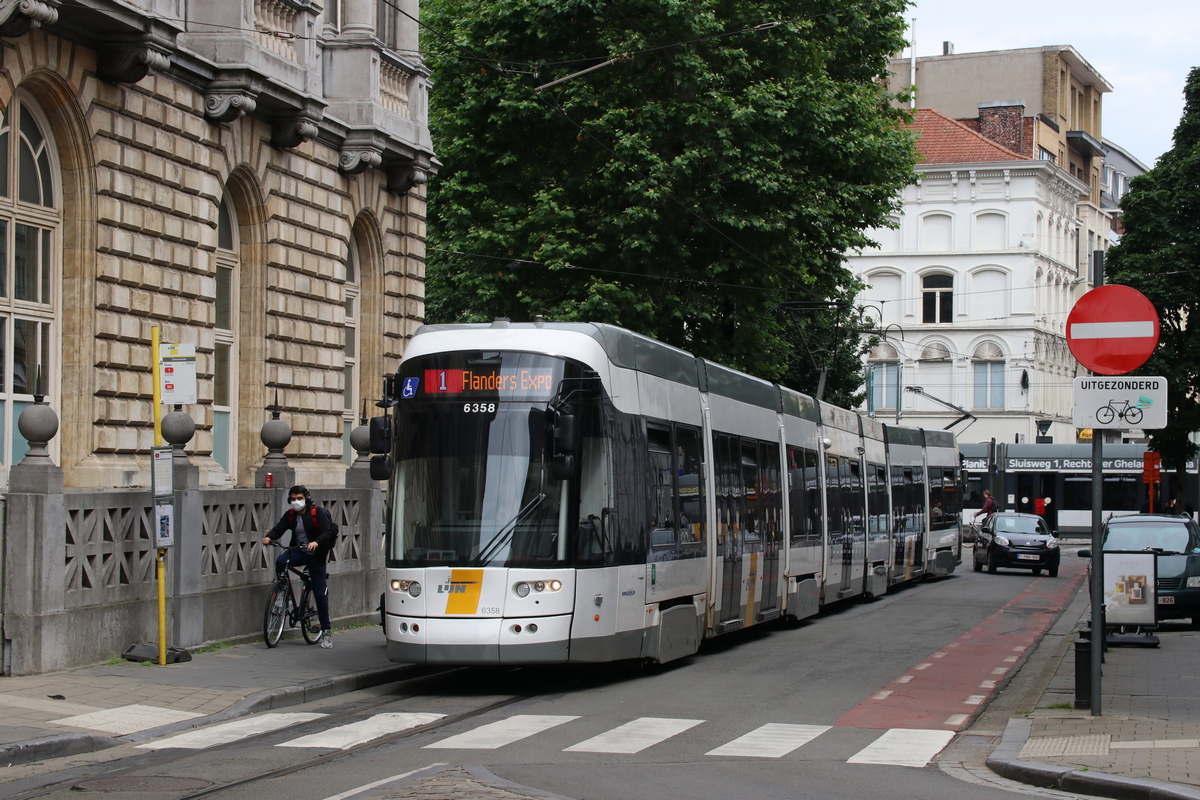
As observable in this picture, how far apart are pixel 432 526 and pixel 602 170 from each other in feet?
54.5

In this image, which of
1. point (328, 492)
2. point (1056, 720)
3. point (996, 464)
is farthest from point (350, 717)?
point (996, 464)

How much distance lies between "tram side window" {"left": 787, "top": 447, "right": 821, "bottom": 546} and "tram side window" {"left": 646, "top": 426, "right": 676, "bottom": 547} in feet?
19.0

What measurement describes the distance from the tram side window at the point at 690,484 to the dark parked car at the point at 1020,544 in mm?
23036

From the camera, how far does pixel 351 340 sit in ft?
75.3

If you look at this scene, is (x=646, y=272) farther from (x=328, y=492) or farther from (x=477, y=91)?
(x=328, y=492)

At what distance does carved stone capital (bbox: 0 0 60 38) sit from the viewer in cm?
1388

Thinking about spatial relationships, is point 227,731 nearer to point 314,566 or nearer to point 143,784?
point 143,784

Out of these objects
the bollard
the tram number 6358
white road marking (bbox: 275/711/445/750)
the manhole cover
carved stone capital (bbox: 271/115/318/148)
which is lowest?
white road marking (bbox: 275/711/445/750)

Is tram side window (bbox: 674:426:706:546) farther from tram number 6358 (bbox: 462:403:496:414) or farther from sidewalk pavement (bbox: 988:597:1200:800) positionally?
sidewalk pavement (bbox: 988:597:1200:800)

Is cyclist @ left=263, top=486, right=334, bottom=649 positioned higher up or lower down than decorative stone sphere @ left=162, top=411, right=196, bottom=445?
lower down

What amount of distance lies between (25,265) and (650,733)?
8185mm

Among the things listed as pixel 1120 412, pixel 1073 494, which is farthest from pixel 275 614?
pixel 1073 494

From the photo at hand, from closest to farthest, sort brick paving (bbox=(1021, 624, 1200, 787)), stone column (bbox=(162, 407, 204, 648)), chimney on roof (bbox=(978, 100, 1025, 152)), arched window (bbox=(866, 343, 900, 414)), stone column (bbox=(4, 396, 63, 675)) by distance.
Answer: brick paving (bbox=(1021, 624, 1200, 787)) → stone column (bbox=(4, 396, 63, 675)) → stone column (bbox=(162, 407, 204, 648)) → arched window (bbox=(866, 343, 900, 414)) → chimney on roof (bbox=(978, 100, 1025, 152))

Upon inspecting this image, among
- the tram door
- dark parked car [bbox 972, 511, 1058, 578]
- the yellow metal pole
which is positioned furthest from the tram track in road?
dark parked car [bbox 972, 511, 1058, 578]
